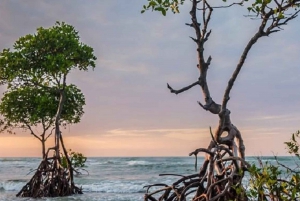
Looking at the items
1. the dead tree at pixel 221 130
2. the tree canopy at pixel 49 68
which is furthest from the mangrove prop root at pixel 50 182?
the dead tree at pixel 221 130

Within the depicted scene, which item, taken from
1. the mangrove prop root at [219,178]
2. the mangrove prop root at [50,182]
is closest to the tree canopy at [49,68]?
the mangrove prop root at [50,182]

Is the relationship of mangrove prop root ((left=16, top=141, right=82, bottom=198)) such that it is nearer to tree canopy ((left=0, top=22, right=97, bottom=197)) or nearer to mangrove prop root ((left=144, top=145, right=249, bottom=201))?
tree canopy ((left=0, top=22, right=97, bottom=197))

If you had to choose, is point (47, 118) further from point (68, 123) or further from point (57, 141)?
point (57, 141)

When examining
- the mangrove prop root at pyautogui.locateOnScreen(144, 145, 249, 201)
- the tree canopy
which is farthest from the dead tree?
the tree canopy

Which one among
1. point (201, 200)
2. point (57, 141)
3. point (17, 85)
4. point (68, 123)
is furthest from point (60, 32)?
point (201, 200)

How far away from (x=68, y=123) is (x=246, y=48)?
12.3 meters

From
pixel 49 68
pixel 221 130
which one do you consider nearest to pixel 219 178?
pixel 221 130

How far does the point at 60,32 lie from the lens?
13.5 m

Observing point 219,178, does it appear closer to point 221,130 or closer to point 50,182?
point 221,130

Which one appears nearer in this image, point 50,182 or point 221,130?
point 221,130

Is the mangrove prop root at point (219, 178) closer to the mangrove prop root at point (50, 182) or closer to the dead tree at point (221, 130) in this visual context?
the dead tree at point (221, 130)

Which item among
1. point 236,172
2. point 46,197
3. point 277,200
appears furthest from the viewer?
point 46,197

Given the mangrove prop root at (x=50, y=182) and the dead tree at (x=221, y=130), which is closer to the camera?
the dead tree at (x=221, y=130)

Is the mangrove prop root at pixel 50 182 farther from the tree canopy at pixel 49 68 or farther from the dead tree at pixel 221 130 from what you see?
the dead tree at pixel 221 130
